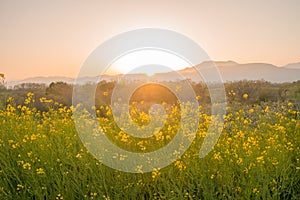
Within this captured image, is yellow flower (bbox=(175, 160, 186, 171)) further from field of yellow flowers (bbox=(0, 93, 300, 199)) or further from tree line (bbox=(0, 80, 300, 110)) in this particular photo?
tree line (bbox=(0, 80, 300, 110))

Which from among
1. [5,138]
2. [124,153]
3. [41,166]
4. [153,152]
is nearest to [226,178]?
[153,152]

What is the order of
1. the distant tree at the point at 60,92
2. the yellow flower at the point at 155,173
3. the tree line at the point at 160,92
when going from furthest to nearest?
the distant tree at the point at 60,92, the tree line at the point at 160,92, the yellow flower at the point at 155,173

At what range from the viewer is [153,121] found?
4.98 meters

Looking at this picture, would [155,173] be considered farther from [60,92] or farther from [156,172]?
[60,92]

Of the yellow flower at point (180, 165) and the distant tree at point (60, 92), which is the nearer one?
the yellow flower at point (180, 165)

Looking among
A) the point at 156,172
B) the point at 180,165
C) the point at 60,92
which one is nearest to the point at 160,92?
the point at 60,92

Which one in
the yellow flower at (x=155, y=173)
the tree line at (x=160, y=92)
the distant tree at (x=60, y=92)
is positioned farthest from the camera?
the distant tree at (x=60, y=92)

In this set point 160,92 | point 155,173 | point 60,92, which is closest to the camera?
point 155,173

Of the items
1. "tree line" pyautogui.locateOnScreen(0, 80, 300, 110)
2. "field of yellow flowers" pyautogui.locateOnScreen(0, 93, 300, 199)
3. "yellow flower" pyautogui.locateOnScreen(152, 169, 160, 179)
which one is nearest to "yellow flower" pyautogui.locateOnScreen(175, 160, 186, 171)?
"field of yellow flowers" pyautogui.locateOnScreen(0, 93, 300, 199)

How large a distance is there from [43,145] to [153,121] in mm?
1294

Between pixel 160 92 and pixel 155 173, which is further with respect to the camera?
pixel 160 92

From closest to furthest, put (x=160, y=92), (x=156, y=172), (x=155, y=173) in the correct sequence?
(x=155, y=173), (x=156, y=172), (x=160, y=92)

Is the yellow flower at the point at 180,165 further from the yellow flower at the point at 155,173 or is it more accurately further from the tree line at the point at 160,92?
the tree line at the point at 160,92

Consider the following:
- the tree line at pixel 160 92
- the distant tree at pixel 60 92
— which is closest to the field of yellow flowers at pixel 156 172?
the tree line at pixel 160 92
